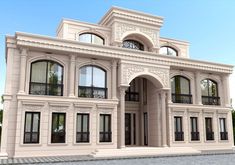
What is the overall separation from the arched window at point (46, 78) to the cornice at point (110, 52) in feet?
3.82

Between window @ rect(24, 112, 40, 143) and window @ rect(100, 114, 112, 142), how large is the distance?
4105 mm

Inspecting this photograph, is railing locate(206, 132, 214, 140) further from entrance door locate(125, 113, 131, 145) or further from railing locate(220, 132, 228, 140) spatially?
entrance door locate(125, 113, 131, 145)

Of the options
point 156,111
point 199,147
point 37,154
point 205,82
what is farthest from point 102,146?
point 205,82

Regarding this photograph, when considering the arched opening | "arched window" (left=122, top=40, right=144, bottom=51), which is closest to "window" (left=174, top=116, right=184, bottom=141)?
the arched opening

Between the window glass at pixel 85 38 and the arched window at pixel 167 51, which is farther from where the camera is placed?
the arched window at pixel 167 51

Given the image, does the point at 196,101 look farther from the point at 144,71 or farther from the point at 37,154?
the point at 37,154

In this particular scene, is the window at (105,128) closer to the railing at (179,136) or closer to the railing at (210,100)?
the railing at (179,136)

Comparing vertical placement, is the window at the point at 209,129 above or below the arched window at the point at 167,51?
below

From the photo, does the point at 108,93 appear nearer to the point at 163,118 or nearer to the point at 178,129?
the point at 163,118

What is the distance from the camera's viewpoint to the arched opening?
18812mm

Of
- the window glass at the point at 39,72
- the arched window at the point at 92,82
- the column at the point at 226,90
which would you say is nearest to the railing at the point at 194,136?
the column at the point at 226,90

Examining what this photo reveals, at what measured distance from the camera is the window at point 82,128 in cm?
1593

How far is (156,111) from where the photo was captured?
1912cm

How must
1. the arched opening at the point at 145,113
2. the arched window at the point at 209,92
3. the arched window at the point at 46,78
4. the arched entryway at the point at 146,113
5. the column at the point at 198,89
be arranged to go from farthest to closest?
the arched window at the point at 209,92 → the column at the point at 198,89 → the arched opening at the point at 145,113 → the arched entryway at the point at 146,113 → the arched window at the point at 46,78
